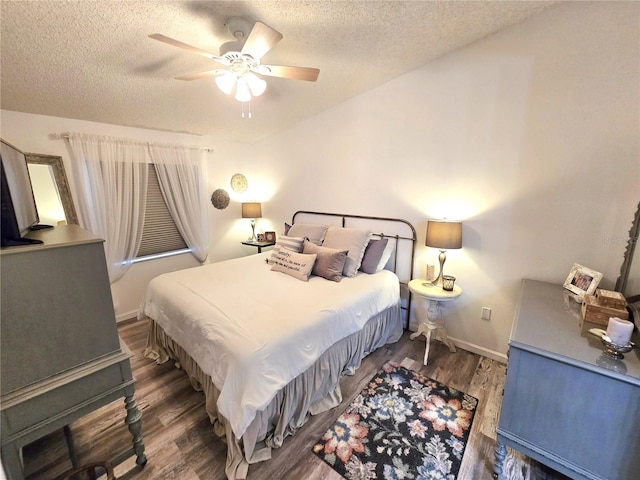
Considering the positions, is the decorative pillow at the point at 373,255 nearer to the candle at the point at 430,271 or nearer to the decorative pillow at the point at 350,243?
the decorative pillow at the point at 350,243

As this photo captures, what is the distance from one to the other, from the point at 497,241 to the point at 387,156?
4.54 ft

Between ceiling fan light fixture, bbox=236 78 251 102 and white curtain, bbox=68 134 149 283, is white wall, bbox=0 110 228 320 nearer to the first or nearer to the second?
white curtain, bbox=68 134 149 283

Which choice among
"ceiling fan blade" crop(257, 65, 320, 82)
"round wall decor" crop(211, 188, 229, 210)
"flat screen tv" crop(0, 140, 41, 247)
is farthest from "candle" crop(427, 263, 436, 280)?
"round wall decor" crop(211, 188, 229, 210)

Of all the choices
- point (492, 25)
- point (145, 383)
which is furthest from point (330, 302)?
point (492, 25)

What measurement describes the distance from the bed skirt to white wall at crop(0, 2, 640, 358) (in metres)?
1.13

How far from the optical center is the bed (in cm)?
142

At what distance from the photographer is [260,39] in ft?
4.77

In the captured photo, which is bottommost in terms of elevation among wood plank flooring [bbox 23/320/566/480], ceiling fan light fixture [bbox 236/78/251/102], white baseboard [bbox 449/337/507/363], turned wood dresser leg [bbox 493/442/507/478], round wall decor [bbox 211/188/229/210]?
wood plank flooring [bbox 23/320/566/480]

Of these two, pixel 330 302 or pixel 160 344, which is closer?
pixel 330 302

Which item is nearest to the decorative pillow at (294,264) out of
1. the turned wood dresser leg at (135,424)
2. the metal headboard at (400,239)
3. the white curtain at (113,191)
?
the metal headboard at (400,239)

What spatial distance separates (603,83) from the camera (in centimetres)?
177

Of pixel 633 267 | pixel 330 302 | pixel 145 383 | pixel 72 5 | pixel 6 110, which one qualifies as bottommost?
pixel 145 383

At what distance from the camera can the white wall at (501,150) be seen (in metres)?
1.78

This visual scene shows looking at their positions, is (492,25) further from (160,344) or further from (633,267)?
(160,344)
